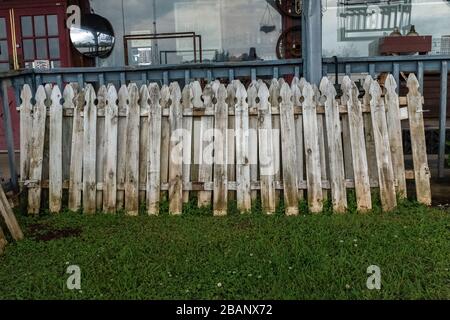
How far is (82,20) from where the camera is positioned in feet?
26.0

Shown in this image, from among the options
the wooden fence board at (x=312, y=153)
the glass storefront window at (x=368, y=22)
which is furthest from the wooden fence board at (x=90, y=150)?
the glass storefront window at (x=368, y=22)

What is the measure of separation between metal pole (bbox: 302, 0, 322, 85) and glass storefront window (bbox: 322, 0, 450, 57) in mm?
2835

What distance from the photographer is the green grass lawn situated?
120 inches

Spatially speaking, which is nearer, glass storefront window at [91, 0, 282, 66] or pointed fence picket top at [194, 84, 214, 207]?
pointed fence picket top at [194, 84, 214, 207]

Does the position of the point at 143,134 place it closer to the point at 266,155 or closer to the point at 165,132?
the point at 165,132

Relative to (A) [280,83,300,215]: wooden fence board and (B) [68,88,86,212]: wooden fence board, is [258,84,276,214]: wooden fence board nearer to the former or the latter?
(A) [280,83,300,215]: wooden fence board

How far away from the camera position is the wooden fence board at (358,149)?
4.50 metres

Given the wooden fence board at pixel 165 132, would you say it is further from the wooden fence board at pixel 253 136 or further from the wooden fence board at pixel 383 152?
the wooden fence board at pixel 383 152

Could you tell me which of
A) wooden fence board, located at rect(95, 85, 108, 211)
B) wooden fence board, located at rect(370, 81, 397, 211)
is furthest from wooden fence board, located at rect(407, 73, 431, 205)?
wooden fence board, located at rect(95, 85, 108, 211)

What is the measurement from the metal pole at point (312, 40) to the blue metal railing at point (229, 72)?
0.22 metres

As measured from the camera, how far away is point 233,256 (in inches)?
139

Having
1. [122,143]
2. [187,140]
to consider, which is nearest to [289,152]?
[187,140]
